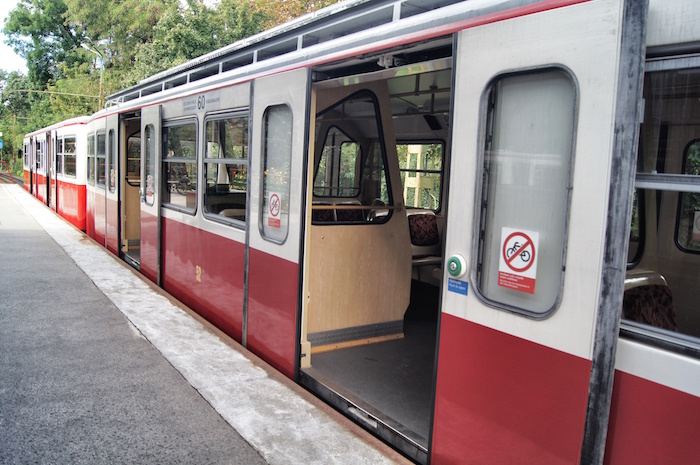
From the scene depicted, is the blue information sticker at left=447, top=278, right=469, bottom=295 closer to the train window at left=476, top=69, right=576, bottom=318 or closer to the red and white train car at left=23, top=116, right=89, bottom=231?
the train window at left=476, top=69, right=576, bottom=318

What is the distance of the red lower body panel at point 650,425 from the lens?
1930 millimetres

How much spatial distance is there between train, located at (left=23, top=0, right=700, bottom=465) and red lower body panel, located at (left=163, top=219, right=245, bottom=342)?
0.03 metres

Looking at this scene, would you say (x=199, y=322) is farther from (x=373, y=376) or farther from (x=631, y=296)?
(x=631, y=296)

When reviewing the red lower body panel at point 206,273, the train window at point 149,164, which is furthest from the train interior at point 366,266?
the train window at point 149,164

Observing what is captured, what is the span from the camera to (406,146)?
26.0 feet

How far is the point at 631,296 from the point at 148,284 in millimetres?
6159

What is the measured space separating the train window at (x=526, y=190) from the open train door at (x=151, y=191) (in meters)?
5.22

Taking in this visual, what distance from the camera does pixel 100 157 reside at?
10.2 metres

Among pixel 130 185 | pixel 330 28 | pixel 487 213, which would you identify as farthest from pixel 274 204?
pixel 130 185

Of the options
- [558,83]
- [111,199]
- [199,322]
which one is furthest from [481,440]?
[111,199]

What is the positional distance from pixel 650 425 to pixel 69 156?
14.0m

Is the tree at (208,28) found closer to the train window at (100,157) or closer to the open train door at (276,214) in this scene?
the train window at (100,157)

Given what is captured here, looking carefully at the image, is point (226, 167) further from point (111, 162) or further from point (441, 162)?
point (111, 162)

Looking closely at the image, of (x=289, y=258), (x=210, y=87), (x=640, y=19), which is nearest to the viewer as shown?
(x=640, y=19)
